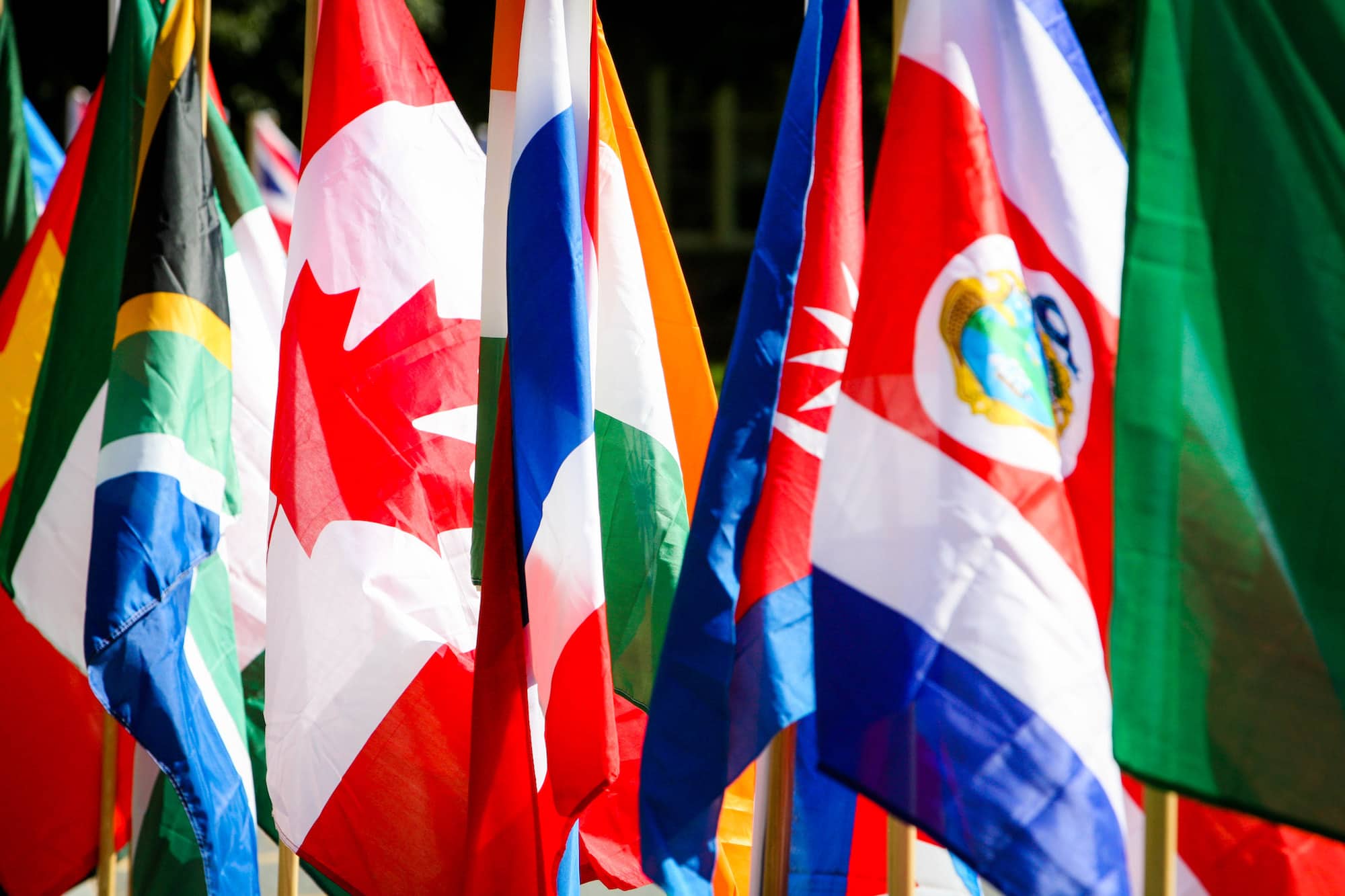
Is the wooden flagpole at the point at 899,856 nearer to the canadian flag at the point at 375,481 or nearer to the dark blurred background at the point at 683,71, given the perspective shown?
the canadian flag at the point at 375,481

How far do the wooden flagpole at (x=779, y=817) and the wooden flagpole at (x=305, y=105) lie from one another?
1.06 m

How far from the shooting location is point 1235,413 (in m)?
2.13

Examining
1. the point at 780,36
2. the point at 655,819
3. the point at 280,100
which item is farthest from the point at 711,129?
the point at 655,819

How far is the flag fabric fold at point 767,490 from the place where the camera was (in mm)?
2537

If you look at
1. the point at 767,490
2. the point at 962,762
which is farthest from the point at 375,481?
the point at 962,762

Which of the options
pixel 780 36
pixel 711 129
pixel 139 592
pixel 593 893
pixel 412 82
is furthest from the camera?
pixel 711 129

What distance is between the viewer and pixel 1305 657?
6.66ft

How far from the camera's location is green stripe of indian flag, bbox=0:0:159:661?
139 inches

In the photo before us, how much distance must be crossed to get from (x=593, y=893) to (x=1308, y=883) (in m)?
3.63

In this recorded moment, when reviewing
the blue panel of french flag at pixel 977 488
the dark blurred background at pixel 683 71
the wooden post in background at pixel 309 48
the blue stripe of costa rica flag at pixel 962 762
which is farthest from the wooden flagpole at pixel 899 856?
the dark blurred background at pixel 683 71

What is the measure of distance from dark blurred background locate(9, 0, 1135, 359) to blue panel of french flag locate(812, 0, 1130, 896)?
9.51 m

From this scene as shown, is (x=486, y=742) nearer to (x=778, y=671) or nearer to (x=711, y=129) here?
(x=778, y=671)

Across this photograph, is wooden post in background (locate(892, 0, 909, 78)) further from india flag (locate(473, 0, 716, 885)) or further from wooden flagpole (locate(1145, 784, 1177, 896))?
wooden flagpole (locate(1145, 784, 1177, 896))

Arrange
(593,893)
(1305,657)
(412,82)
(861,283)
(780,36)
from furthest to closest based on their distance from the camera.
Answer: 1. (780,36)
2. (593,893)
3. (412,82)
4. (861,283)
5. (1305,657)
